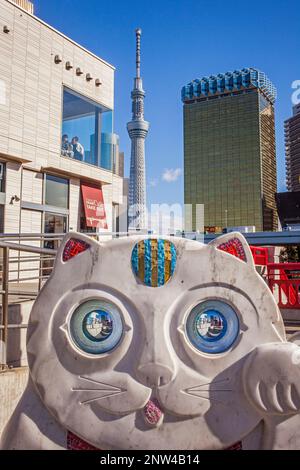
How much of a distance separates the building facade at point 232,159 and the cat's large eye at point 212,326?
98774 mm

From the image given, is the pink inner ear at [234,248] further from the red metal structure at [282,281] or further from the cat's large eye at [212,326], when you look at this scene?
the red metal structure at [282,281]

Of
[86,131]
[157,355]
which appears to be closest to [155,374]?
[157,355]

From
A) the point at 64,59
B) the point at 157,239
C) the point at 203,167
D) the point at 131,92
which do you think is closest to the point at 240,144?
the point at 203,167

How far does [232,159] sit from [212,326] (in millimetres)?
105875

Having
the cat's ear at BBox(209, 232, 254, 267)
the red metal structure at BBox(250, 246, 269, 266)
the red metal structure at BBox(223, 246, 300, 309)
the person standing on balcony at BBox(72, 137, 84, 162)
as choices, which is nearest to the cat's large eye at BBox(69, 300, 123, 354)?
the cat's ear at BBox(209, 232, 254, 267)

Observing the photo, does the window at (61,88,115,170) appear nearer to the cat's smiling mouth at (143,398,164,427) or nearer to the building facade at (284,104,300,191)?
the cat's smiling mouth at (143,398,164,427)

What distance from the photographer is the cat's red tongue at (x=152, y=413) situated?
2.03m

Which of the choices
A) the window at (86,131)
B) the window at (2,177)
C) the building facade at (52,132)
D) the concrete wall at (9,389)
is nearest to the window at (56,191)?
the building facade at (52,132)

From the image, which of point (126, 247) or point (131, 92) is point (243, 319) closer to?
point (126, 247)

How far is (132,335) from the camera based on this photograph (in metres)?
2.14

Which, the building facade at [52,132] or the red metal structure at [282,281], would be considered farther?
the building facade at [52,132]

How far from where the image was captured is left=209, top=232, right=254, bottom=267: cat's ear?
2.24m

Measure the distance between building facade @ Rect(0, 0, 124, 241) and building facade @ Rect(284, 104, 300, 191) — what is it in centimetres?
10650
